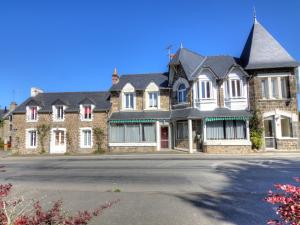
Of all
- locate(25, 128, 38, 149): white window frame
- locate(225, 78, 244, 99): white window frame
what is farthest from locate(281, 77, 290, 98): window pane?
locate(25, 128, 38, 149): white window frame

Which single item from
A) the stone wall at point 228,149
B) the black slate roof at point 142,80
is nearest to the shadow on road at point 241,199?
the stone wall at point 228,149

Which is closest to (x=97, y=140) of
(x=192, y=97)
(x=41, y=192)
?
(x=192, y=97)

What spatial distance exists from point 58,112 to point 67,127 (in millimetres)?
2435

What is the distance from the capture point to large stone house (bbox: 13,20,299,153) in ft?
75.6

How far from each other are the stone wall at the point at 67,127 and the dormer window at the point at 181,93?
27.6 feet

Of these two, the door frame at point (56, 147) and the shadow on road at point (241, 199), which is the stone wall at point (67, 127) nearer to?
the door frame at point (56, 147)

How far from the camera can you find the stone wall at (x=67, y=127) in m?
27.4

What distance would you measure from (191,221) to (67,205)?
146 inches

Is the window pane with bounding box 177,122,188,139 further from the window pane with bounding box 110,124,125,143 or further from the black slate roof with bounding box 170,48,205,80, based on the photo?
the window pane with bounding box 110,124,125,143

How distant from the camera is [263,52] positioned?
2480 cm

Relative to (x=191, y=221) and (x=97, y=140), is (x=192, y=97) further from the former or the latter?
(x=191, y=221)

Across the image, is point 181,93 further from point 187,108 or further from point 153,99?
point 153,99

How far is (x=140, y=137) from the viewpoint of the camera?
26.4 m

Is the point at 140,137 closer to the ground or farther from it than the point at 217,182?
farther from it
